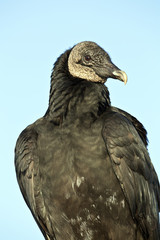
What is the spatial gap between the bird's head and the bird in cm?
1

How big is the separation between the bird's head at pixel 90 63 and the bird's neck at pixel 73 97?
0.09 meters

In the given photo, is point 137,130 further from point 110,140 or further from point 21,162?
point 21,162

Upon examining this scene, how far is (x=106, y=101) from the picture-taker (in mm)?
4992

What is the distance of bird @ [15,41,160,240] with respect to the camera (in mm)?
4609

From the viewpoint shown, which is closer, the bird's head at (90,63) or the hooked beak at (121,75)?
the hooked beak at (121,75)

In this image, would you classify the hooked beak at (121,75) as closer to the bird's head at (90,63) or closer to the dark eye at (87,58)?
the bird's head at (90,63)

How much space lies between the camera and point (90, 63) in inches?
203

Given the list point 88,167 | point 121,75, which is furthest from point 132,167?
point 121,75

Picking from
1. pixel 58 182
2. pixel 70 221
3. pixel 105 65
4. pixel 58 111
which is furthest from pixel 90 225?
pixel 105 65

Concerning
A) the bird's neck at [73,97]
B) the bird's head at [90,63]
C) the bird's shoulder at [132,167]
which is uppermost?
the bird's head at [90,63]

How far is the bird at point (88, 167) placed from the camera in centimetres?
461

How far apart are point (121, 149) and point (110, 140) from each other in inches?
6.3

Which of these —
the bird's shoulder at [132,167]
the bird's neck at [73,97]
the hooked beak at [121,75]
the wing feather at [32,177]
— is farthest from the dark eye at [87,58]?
the wing feather at [32,177]

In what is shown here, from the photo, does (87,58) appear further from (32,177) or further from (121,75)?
(32,177)
